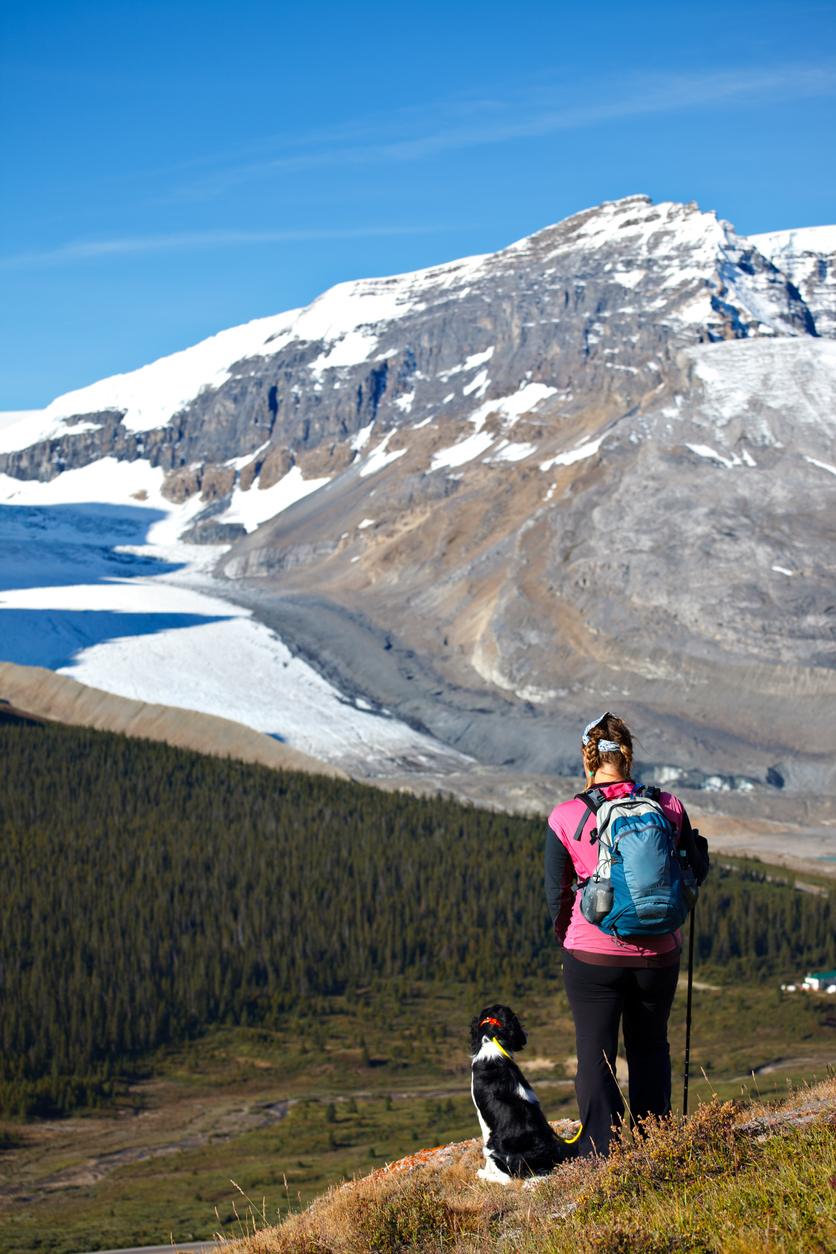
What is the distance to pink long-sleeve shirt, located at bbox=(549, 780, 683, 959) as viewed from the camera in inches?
197

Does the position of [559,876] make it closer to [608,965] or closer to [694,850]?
[608,965]

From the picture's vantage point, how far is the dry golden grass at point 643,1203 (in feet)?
14.6

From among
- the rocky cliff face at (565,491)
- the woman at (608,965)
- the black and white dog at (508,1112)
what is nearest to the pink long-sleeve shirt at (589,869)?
the woman at (608,965)

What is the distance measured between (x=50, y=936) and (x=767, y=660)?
41.4 m

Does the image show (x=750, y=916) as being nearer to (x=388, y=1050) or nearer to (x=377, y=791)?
(x=388, y=1050)

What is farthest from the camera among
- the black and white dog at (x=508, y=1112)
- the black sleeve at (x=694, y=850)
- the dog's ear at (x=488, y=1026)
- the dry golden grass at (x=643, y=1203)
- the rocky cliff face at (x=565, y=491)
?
the rocky cliff face at (x=565, y=491)

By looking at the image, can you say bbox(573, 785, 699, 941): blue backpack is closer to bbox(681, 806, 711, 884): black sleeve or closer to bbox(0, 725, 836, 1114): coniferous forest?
bbox(681, 806, 711, 884): black sleeve

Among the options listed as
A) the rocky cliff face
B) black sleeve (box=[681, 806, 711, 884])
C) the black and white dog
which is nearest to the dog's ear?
the black and white dog

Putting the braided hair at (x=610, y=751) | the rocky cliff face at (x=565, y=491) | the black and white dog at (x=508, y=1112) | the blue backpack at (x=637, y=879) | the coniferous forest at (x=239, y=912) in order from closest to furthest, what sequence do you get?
1. the blue backpack at (x=637, y=879)
2. the braided hair at (x=610, y=751)
3. the black and white dog at (x=508, y=1112)
4. the coniferous forest at (x=239, y=912)
5. the rocky cliff face at (x=565, y=491)

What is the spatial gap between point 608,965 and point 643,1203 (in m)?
1.02

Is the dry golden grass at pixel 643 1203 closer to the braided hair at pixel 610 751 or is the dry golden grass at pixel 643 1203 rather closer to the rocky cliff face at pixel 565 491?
the braided hair at pixel 610 751

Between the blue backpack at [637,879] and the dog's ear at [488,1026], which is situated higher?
the blue backpack at [637,879]

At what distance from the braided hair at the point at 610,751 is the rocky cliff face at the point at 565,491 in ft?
174

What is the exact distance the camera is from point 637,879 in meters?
4.84
